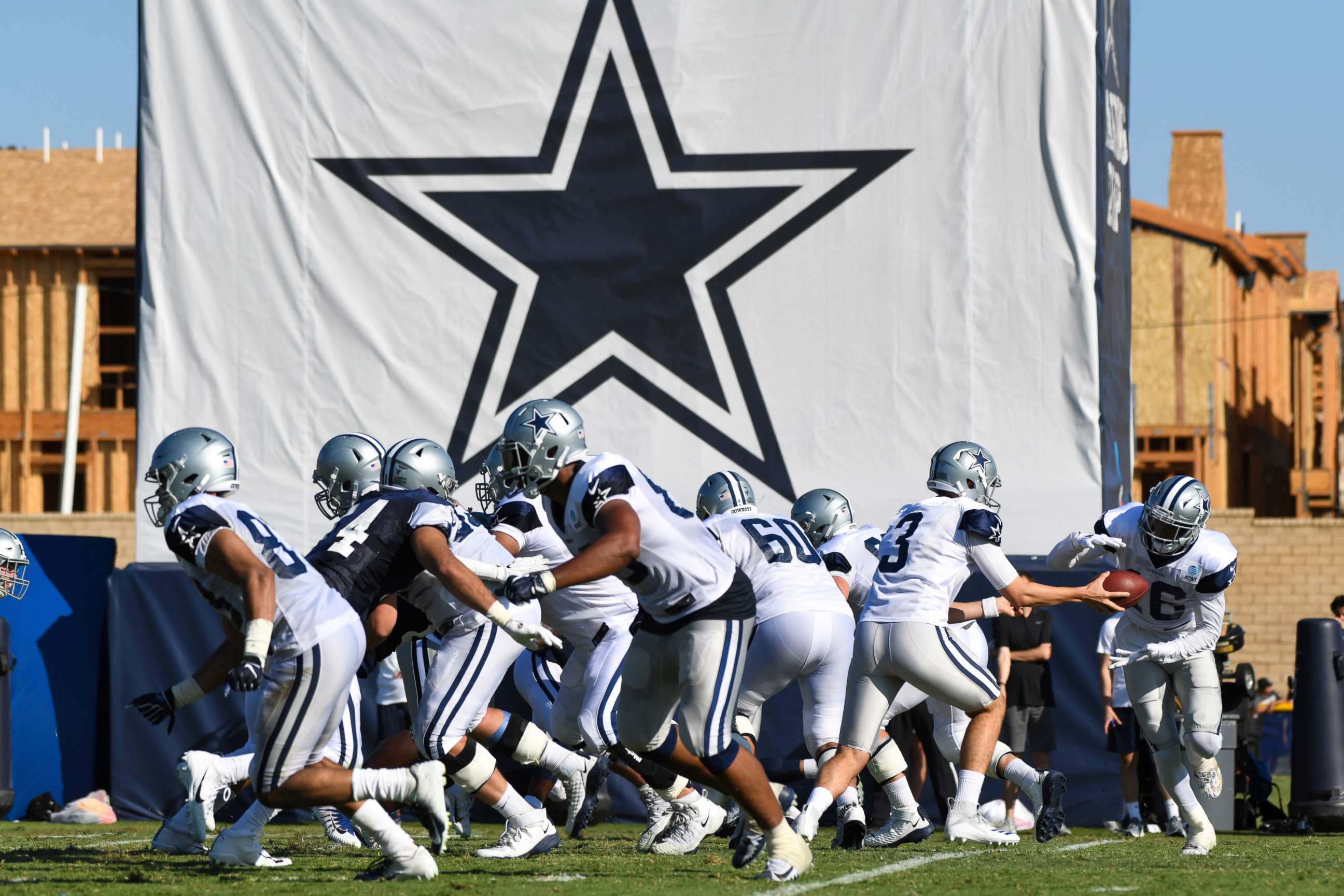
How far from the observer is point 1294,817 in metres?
10.8

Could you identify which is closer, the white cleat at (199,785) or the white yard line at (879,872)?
the white yard line at (879,872)

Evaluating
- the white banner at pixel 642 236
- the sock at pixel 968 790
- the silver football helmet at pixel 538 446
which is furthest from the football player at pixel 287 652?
the white banner at pixel 642 236

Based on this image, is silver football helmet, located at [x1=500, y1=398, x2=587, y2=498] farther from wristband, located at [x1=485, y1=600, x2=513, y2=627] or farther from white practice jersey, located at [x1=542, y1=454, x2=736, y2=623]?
wristband, located at [x1=485, y1=600, x2=513, y2=627]

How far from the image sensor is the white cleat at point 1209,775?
834cm

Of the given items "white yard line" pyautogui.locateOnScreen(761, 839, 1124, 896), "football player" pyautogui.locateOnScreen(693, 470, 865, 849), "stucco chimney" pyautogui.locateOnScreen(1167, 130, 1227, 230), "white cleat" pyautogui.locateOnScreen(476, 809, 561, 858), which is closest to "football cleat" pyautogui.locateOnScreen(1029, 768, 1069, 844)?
"white yard line" pyautogui.locateOnScreen(761, 839, 1124, 896)

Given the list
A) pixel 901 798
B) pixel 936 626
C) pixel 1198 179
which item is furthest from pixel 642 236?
pixel 1198 179

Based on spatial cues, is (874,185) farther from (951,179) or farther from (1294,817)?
(1294,817)

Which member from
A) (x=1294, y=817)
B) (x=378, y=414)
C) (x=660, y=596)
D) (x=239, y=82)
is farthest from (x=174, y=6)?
(x=1294, y=817)

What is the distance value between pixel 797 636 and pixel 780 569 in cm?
33

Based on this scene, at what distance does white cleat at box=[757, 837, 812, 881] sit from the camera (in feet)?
20.8

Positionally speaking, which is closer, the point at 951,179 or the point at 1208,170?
the point at 951,179

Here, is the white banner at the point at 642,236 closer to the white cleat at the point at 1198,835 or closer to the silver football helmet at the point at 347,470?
the white cleat at the point at 1198,835

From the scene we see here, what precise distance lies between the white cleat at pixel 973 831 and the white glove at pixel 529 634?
9.60 feet

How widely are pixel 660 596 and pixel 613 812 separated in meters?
6.13
